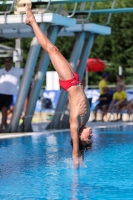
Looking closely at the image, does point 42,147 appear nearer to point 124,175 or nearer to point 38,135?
point 38,135

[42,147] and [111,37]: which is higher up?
[111,37]

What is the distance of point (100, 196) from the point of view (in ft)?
19.2

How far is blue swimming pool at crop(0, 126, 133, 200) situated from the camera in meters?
6.03

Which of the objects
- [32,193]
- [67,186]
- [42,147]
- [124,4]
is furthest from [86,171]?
[124,4]

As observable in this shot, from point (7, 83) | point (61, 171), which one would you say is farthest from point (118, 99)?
point (61, 171)

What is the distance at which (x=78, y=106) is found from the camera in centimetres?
786

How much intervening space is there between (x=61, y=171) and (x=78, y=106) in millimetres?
866

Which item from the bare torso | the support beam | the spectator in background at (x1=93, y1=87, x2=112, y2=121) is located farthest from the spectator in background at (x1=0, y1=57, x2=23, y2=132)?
the bare torso

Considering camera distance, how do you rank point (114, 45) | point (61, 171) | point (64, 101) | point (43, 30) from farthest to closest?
point (114, 45), point (64, 101), point (43, 30), point (61, 171)

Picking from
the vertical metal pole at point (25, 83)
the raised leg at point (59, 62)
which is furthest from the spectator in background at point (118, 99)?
the raised leg at point (59, 62)

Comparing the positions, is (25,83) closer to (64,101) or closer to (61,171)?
(64,101)

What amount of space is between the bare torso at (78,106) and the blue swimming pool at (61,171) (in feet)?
2.11

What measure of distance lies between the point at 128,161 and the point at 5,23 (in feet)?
18.8

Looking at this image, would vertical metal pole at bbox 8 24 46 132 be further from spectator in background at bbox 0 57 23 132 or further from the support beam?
the support beam
